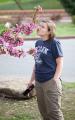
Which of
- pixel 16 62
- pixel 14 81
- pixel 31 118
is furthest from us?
pixel 16 62

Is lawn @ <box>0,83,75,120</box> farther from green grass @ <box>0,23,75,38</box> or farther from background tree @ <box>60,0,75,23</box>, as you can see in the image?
background tree @ <box>60,0,75,23</box>

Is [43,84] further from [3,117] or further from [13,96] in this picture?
[13,96]

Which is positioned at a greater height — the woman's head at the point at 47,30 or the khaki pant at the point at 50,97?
the woman's head at the point at 47,30

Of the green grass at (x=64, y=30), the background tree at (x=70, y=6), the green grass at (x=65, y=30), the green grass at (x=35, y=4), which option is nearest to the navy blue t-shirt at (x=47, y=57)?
the green grass at (x=64, y=30)

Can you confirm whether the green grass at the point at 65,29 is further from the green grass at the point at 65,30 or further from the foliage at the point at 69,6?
the foliage at the point at 69,6

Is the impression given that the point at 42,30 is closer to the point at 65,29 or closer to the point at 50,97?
the point at 50,97

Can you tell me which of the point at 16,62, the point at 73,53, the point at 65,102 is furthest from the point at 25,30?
the point at 73,53

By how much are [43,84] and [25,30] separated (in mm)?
612

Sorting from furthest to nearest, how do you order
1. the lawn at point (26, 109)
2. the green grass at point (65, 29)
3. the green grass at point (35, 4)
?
the green grass at point (35, 4)
the green grass at point (65, 29)
the lawn at point (26, 109)

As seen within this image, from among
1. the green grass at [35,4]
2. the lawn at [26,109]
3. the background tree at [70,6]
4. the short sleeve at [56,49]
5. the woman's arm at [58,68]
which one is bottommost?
the lawn at [26,109]

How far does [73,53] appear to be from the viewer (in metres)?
13.3

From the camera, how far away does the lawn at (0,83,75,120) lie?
6223mm

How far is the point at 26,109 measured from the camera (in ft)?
21.5

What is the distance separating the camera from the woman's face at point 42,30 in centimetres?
482
